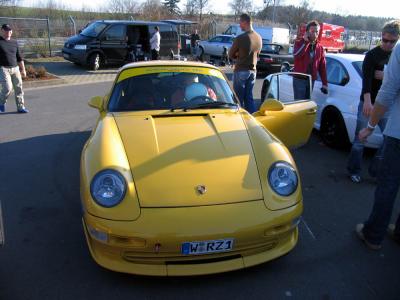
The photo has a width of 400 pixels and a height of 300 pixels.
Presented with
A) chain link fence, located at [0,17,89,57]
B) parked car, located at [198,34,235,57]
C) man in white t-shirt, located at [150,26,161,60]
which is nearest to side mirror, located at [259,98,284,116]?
man in white t-shirt, located at [150,26,161,60]

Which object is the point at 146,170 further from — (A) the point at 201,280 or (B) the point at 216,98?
(B) the point at 216,98

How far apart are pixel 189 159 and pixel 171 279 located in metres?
0.92

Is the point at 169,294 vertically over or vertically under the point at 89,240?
under

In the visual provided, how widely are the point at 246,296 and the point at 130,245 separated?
900 millimetres

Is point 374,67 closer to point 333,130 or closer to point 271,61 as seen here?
point 333,130

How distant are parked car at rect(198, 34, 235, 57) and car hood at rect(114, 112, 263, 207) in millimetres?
16974

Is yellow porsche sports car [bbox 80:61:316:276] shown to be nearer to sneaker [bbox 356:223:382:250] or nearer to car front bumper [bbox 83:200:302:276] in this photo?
car front bumper [bbox 83:200:302:276]

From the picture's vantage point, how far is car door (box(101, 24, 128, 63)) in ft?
48.6

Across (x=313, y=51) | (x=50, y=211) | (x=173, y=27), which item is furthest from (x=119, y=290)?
(x=173, y=27)

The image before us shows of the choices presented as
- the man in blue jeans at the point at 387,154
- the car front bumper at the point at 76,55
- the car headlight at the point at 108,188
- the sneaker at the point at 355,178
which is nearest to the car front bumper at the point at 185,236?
the car headlight at the point at 108,188

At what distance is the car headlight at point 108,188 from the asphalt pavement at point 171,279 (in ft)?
2.02

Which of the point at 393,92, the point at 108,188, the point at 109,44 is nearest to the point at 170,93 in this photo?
the point at 108,188

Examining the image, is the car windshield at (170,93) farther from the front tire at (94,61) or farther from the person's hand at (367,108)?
the front tire at (94,61)

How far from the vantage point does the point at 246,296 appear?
8.71 ft
